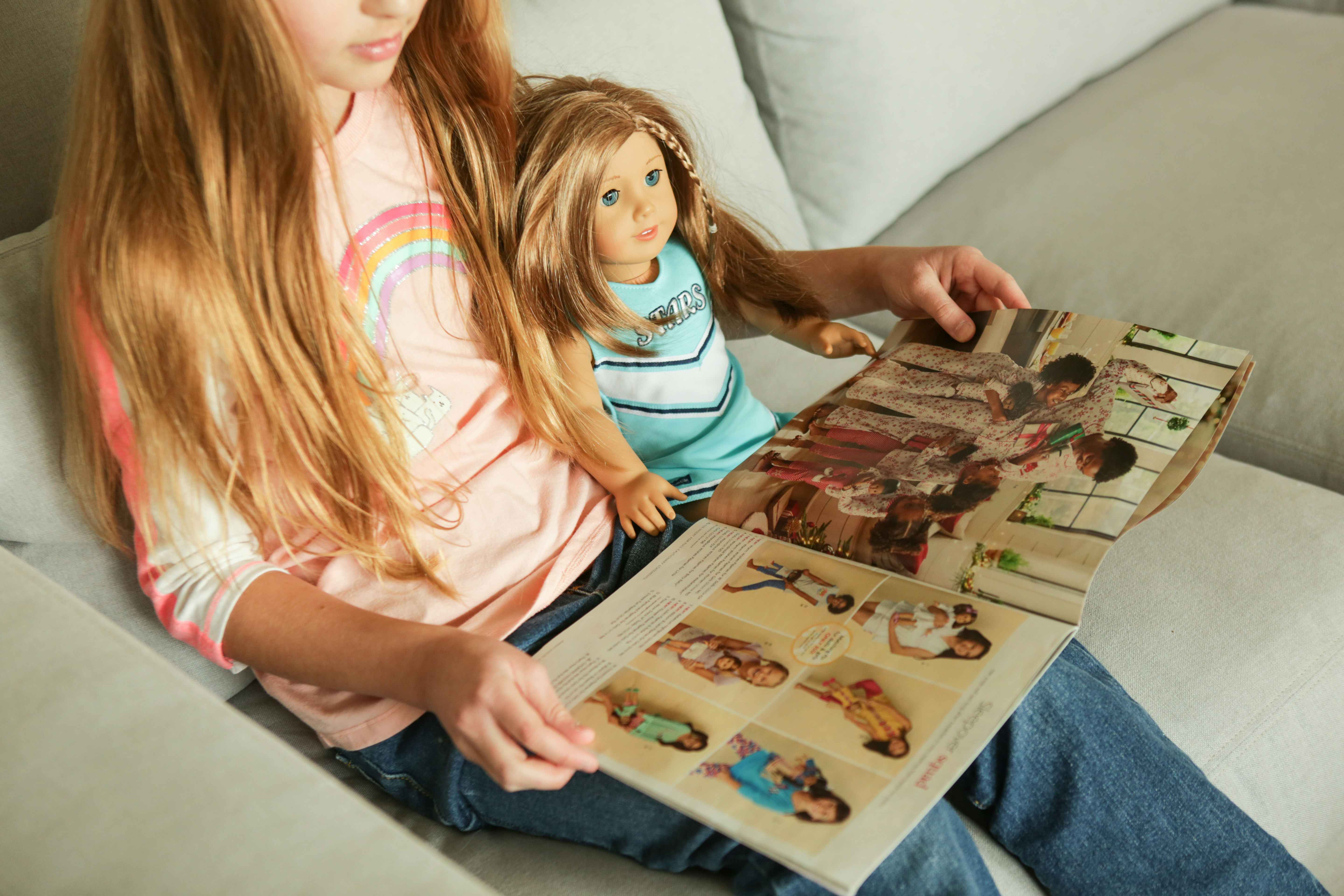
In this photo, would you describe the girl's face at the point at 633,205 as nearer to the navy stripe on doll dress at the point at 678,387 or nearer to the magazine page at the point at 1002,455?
the navy stripe on doll dress at the point at 678,387

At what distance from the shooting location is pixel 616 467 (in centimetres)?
74

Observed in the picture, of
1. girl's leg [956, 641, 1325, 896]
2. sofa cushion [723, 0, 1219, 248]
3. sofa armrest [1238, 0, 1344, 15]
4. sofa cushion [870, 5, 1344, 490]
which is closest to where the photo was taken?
girl's leg [956, 641, 1325, 896]

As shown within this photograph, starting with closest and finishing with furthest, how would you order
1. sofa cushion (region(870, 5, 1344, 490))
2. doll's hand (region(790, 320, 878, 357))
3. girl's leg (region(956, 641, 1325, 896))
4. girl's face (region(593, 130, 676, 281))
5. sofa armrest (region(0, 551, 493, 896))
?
sofa armrest (region(0, 551, 493, 896)) < girl's leg (region(956, 641, 1325, 896)) < girl's face (region(593, 130, 676, 281)) < doll's hand (region(790, 320, 878, 357)) < sofa cushion (region(870, 5, 1344, 490))

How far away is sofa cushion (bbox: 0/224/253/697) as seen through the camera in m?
0.62

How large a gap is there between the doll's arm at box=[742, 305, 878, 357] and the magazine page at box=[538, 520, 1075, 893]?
0.24 metres

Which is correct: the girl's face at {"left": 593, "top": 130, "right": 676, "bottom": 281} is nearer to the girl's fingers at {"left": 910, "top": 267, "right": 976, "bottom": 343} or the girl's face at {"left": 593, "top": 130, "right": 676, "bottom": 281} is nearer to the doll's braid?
the doll's braid

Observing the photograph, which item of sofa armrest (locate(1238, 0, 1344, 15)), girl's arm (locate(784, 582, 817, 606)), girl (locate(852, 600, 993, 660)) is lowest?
girl's arm (locate(784, 582, 817, 606))

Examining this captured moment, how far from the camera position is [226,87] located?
53cm

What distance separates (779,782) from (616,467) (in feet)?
1.02

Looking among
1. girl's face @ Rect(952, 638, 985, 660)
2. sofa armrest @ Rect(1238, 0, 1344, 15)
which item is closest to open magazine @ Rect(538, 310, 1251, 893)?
girl's face @ Rect(952, 638, 985, 660)

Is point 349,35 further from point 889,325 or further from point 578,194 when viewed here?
point 889,325

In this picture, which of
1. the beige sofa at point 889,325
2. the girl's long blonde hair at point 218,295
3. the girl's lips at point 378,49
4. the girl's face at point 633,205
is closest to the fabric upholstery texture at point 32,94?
the beige sofa at point 889,325

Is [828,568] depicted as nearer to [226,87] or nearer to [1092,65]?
[226,87]

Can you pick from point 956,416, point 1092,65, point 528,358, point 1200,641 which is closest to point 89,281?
point 528,358
